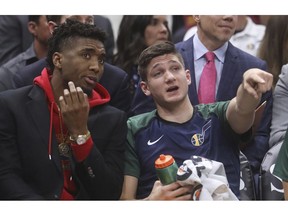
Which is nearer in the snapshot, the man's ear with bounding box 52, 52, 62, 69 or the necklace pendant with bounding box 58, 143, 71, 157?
the necklace pendant with bounding box 58, 143, 71, 157

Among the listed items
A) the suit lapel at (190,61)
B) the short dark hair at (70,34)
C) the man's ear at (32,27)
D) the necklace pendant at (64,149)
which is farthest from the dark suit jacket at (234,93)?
the man's ear at (32,27)

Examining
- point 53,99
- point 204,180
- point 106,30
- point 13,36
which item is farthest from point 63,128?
point 106,30

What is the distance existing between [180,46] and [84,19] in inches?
24.8

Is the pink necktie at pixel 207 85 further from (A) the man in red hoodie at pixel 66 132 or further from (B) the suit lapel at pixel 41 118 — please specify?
(B) the suit lapel at pixel 41 118

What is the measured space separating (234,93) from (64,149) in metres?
1.00

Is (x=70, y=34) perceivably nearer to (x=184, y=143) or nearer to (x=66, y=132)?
(x=66, y=132)

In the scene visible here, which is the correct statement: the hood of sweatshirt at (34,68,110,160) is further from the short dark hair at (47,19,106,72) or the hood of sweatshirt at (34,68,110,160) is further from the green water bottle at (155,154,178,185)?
the green water bottle at (155,154,178,185)

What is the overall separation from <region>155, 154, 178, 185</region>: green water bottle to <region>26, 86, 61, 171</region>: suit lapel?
19.8 inches

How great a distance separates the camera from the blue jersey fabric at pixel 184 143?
138 inches

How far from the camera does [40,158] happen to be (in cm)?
346

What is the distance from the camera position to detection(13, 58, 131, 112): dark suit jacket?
12.9 ft

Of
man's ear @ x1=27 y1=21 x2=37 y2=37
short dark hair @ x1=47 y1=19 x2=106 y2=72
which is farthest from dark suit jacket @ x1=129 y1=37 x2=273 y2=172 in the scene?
man's ear @ x1=27 y1=21 x2=37 y2=37

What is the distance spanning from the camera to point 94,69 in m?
3.62
